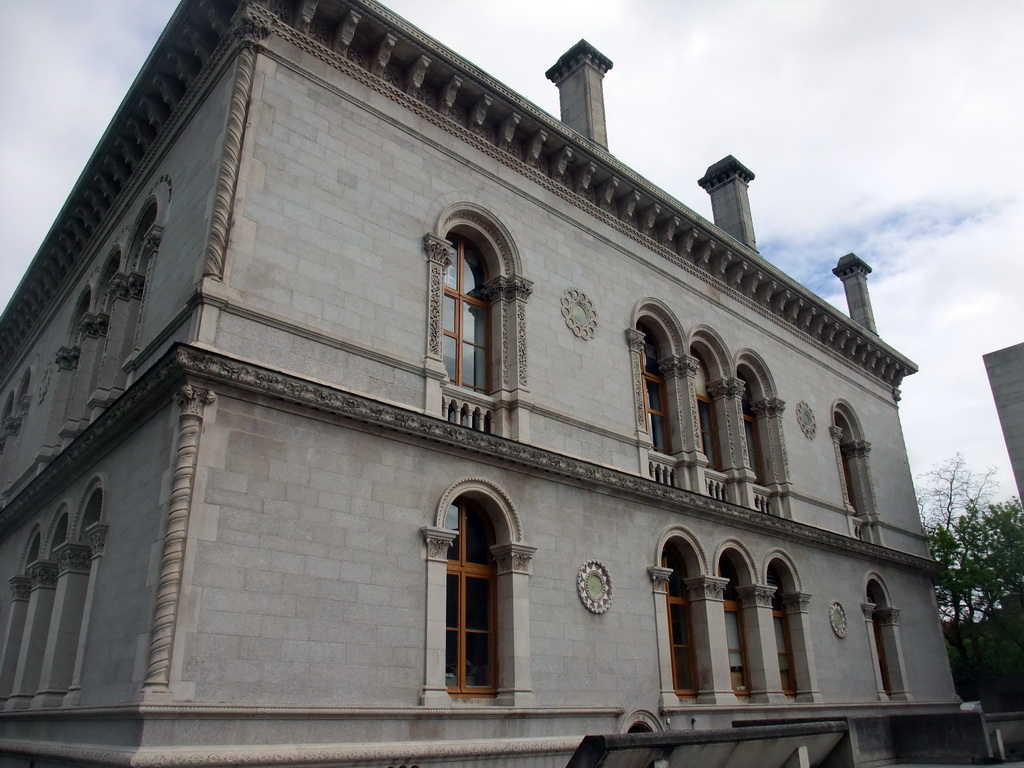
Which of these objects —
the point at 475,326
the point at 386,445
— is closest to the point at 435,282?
the point at 475,326

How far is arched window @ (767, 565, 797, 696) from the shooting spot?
708 inches

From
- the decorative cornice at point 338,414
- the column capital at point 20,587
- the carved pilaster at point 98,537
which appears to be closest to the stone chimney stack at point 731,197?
the decorative cornice at point 338,414

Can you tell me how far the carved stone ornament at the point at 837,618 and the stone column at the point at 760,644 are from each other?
263 cm

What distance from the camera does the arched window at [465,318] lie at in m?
14.0

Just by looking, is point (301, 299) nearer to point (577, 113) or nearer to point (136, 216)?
point (136, 216)

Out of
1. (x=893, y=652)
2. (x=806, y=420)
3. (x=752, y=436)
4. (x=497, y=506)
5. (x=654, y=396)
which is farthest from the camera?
(x=806, y=420)

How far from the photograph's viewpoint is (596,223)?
17391mm

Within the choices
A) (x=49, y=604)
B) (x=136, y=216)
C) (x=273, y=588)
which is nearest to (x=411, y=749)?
(x=273, y=588)

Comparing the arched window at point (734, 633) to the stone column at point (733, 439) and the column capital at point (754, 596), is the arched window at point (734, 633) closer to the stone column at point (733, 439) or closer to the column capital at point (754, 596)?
the column capital at point (754, 596)

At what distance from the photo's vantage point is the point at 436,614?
1155cm

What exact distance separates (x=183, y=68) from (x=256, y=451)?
741 centimetres

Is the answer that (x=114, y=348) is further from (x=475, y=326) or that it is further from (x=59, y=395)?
(x=475, y=326)

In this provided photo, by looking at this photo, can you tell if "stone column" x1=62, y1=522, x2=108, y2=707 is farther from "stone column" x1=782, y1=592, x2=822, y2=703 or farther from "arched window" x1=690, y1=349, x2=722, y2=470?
"stone column" x1=782, y1=592, x2=822, y2=703

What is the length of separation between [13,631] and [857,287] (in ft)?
83.5
